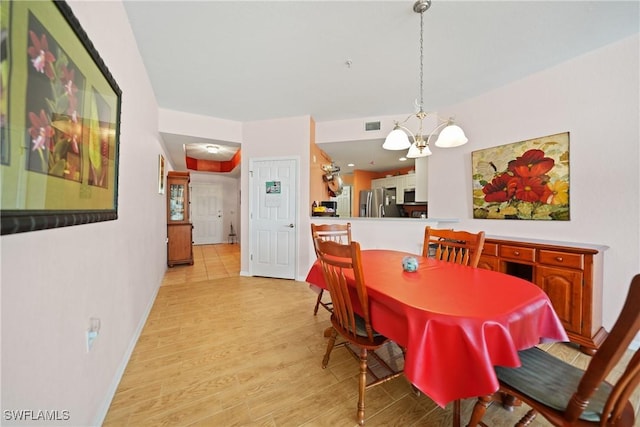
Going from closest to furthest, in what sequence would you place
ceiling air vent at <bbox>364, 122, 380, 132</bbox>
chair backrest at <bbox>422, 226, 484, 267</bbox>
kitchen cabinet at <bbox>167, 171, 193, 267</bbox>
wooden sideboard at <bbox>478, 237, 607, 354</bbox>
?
chair backrest at <bbox>422, 226, 484, 267</bbox>
wooden sideboard at <bbox>478, 237, 607, 354</bbox>
ceiling air vent at <bbox>364, 122, 380, 132</bbox>
kitchen cabinet at <bbox>167, 171, 193, 267</bbox>

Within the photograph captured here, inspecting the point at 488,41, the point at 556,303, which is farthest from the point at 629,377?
the point at 488,41

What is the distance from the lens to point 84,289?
3.60 feet

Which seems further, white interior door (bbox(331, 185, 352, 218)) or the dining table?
white interior door (bbox(331, 185, 352, 218))

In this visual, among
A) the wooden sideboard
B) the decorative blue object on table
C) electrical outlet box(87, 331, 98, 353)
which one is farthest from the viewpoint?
the wooden sideboard

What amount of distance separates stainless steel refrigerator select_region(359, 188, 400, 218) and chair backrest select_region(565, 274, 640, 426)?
12.4 ft

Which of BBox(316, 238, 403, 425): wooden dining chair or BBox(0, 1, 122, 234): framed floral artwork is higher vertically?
BBox(0, 1, 122, 234): framed floral artwork

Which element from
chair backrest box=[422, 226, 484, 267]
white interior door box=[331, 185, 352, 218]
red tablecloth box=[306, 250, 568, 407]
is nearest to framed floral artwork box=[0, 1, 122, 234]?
red tablecloth box=[306, 250, 568, 407]

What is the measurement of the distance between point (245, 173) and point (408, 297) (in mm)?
3536

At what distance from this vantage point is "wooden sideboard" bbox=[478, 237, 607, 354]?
187 cm

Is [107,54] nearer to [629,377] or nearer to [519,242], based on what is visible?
[629,377]

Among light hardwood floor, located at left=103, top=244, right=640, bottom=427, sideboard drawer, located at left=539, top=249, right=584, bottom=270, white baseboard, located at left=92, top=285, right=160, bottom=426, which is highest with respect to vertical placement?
sideboard drawer, located at left=539, top=249, right=584, bottom=270

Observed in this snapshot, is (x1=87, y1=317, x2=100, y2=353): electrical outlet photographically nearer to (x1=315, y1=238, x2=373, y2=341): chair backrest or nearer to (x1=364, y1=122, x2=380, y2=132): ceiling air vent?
(x1=315, y1=238, x2=373, y2=341): chair backrest

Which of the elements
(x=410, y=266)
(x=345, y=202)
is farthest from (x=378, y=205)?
(x=410, y=266)

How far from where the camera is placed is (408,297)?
1072 millimetres
